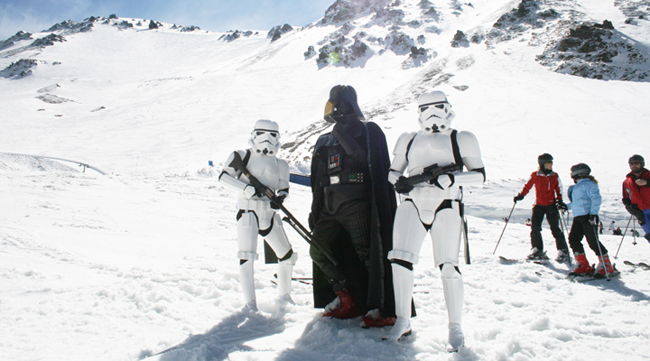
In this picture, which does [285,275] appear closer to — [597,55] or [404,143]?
[404,143]

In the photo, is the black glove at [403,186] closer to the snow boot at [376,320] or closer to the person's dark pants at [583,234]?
the snow boot at [376,320]

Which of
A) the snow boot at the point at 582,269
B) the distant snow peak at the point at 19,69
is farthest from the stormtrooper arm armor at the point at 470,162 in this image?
the distant snow peak at the point at 19,69

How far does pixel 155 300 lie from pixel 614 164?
58.5ft

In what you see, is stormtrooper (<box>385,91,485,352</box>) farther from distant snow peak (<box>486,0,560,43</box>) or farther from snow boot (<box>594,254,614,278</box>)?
distant snow peak (<box>486,0,560,43</box>)

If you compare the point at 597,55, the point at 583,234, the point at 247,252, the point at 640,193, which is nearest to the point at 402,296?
the point at 247,252

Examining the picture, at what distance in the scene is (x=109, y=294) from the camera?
12.1 feet

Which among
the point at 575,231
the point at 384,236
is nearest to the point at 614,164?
the point at 575,231

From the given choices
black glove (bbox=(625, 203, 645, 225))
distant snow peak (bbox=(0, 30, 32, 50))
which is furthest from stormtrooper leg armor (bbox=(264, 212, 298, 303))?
distant snow peak (bbox=(0, 30, 32, 50))

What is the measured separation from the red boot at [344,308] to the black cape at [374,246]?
9 cm

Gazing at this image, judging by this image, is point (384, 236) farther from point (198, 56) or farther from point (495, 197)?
point (198, 56)

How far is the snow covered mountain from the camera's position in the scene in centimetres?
300

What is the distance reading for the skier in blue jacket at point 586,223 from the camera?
5.25 metres

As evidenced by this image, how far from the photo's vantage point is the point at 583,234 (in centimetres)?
555

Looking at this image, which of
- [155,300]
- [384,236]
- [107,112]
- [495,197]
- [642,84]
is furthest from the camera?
[107,112]
